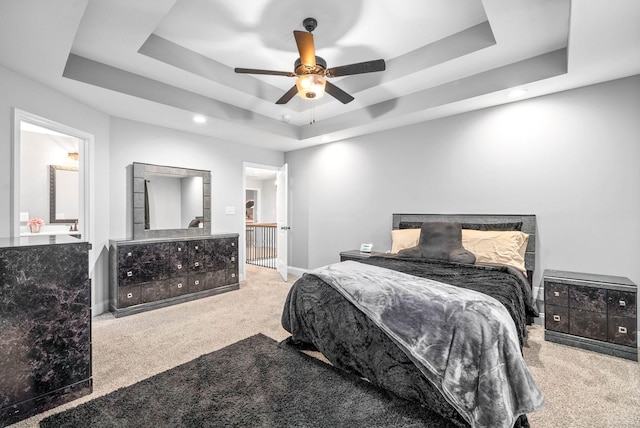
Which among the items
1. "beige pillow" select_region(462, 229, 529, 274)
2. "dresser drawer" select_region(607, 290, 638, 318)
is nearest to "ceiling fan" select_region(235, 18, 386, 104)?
"beige pillow" select_region(462, 229, 529, 274)

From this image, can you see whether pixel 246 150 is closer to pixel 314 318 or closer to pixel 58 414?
pixel 314 318

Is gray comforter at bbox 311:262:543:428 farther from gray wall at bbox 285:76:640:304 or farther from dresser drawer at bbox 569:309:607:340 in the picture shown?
gray wall at bbox 285:76:640:304

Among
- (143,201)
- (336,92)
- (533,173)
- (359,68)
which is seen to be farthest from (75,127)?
(533,173)

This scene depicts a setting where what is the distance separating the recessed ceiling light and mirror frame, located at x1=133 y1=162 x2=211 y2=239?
4223 mm

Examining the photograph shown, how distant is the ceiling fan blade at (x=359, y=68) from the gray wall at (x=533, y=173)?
1865 millimetres

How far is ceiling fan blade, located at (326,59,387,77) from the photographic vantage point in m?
2.44

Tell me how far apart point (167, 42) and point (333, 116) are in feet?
7.92

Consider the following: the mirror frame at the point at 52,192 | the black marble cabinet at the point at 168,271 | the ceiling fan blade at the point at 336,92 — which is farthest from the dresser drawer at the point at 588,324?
the mirror frame at the point at 52,192

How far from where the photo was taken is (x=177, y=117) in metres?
3.81

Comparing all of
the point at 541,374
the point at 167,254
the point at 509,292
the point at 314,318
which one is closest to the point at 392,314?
the point at 314,318

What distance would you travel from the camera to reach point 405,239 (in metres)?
3.82

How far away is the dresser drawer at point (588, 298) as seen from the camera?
2549mm

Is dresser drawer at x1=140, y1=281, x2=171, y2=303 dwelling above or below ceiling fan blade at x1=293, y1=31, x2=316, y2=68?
below

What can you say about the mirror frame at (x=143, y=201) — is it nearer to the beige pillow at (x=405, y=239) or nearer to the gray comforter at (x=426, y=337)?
the gray comforter at (x=426, y=337)
